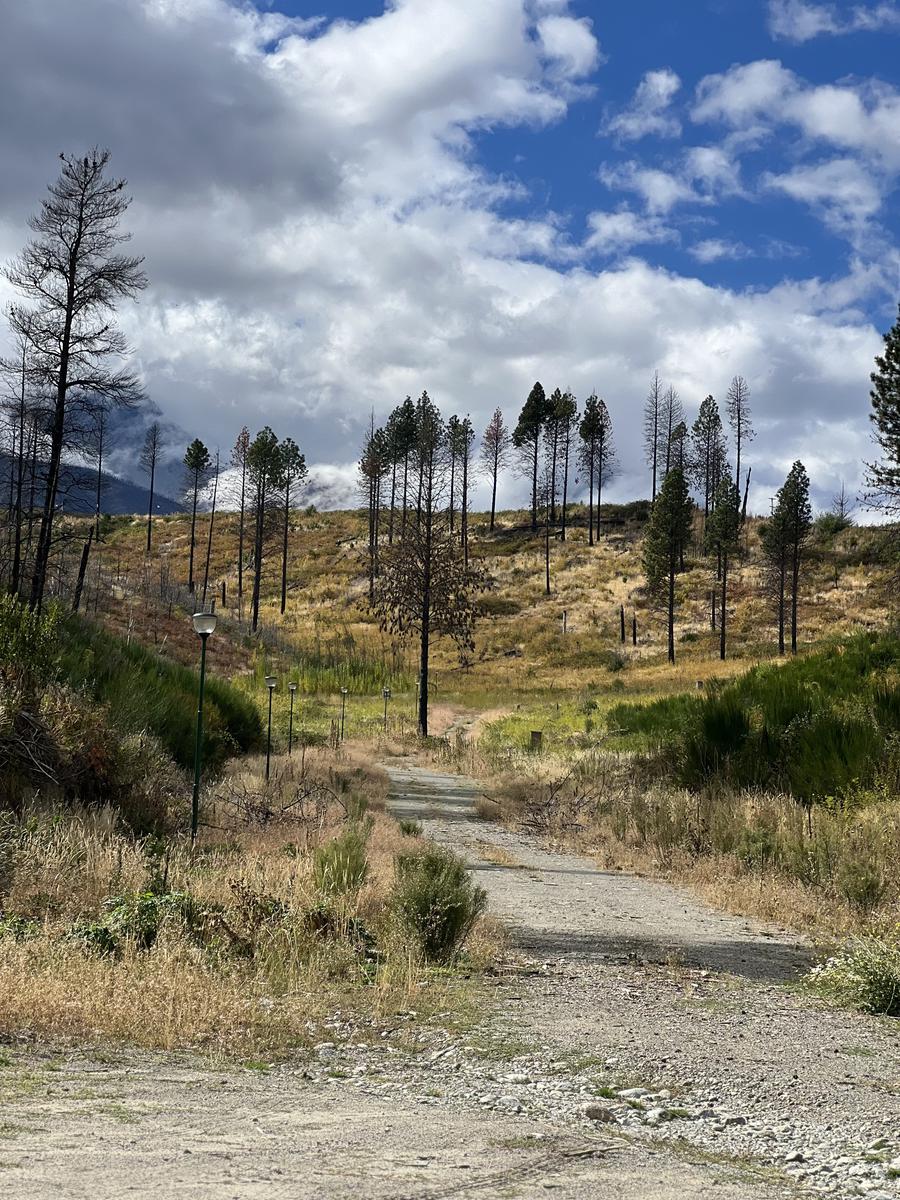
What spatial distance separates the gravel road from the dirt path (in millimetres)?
20

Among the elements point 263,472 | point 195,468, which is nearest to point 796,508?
point 263,472

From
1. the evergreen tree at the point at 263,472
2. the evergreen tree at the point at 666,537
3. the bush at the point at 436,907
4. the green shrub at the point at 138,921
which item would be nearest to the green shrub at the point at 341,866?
the bush at the point at 436,907

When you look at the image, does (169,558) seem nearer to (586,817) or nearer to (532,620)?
(532,620)

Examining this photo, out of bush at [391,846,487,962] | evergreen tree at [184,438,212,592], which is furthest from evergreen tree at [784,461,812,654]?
bush at [391,846,487,962]

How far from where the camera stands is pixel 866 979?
21.8ft

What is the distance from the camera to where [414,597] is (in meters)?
37.0

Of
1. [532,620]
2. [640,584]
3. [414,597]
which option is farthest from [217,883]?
[640,584]

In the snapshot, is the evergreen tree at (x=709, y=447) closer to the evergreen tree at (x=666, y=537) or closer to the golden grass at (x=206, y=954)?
the evergreen tree at (x=666, y=537)

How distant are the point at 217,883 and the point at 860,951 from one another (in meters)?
5.15

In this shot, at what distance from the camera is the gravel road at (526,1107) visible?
3494mm

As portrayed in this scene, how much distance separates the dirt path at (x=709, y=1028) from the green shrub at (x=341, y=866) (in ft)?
4.90

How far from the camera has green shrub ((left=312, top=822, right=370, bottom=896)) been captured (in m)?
8.70

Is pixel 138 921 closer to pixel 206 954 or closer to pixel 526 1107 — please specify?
pixel 206 954

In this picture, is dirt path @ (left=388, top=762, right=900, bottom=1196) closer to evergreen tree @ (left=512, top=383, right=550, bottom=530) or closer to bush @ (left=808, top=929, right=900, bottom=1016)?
bush @ (left=808, top=929, right=900, bottom=1016)
